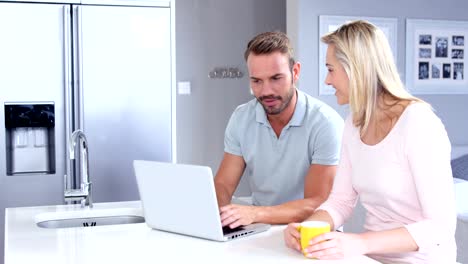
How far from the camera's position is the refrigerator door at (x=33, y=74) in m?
3.51

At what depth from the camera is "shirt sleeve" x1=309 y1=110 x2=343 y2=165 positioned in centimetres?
217

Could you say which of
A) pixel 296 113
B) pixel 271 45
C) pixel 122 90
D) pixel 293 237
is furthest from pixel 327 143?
→ pixel 122 90

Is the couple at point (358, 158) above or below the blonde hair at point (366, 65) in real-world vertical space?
below

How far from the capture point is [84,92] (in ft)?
11.9

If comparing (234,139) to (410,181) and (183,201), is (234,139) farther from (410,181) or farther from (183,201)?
(410,181)

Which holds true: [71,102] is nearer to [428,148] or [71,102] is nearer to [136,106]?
[136,106]

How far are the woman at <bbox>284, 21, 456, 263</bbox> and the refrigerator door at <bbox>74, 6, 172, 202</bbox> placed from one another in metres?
2.05

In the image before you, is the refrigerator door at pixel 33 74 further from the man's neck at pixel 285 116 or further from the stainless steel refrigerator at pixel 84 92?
the man's neck at pixel 285 116

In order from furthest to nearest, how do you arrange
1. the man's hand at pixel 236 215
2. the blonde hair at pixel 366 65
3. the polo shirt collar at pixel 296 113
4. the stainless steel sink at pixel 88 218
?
the polo shirt collar at pixel 296 113 → the stainless steel sink at pixel 88 218 → the man's hand at pixel 236 215 → the blonde hair at pixel 366 65

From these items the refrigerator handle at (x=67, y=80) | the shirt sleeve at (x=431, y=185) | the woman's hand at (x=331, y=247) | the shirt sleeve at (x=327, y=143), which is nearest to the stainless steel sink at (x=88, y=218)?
the shirt sleeve at (x=327, y=143)

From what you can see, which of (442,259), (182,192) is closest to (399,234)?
(442,259)

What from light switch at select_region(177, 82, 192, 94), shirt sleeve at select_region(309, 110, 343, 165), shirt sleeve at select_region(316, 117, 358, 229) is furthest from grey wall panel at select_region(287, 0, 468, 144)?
shirt sleeve at select_region(316, 117, 358, 229)

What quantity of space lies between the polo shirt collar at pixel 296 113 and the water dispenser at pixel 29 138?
1642mm

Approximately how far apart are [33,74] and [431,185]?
101 inches
